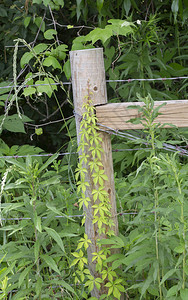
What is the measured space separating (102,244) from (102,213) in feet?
0.53

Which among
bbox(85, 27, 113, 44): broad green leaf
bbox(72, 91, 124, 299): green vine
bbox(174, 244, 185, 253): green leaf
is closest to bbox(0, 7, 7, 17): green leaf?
bbox(85, 27, 113, 44): broad green leaf

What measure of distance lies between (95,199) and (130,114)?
41 centimetres

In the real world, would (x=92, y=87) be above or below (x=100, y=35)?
below

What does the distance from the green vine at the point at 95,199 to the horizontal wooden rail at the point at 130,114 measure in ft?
0.17

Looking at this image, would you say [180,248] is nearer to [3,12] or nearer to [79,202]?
[79,202]

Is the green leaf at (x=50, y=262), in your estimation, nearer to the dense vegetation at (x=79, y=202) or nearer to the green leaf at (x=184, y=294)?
the dense vegetation at (x=79, y=202)

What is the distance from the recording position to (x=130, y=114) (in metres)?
1.98

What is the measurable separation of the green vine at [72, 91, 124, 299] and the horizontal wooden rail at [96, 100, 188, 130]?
5 cm

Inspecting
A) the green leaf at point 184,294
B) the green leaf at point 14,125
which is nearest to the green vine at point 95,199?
the green leaf at point 184,294

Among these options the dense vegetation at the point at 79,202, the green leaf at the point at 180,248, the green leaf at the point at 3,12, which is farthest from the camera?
the green leaf at the point at 3,12

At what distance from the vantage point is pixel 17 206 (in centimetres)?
186

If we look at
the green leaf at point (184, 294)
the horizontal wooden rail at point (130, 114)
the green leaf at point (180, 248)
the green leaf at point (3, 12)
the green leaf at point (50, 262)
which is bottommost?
the green leaf at point (184, 294)

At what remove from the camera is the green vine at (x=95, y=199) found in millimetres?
2035

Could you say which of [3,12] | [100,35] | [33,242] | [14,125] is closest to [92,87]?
[100,35]
